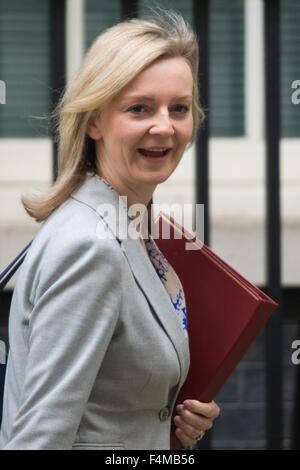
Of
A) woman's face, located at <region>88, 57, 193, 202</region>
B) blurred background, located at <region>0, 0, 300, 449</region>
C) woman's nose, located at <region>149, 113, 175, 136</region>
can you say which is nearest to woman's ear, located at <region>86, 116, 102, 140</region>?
woman's face, located at <region>88, 57, 193, 202</region>

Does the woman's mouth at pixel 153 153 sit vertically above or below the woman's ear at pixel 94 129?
below

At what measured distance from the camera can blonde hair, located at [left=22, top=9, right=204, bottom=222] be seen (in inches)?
53.4

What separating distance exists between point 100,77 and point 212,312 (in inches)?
20.1

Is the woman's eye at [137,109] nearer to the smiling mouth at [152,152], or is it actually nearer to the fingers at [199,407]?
the smiling mouth at [152,152]

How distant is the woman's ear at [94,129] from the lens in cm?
145

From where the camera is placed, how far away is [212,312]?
1525mm

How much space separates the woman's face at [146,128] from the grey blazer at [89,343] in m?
0.05

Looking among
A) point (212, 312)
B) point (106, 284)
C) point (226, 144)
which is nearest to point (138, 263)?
point (106, 284)

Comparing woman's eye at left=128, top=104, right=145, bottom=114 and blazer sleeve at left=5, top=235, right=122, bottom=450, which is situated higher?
woman's eye at left=128, top=104, right=145, bottom=114

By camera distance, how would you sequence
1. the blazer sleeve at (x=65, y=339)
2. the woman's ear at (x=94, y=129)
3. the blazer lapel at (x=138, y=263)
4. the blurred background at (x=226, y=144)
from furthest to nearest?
1. the blurred background at (x=226, y=144)
2. the woman's ear at (x=94, y=129)
3. the blazer lapel at (x=138, y=263)
4. the blazer sleeve at (x=65, y=339)

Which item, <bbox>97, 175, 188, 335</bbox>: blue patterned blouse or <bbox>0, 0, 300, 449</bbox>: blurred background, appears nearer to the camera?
<bbox>97, 175, 188, 335</bbox>: blue patterned blouse

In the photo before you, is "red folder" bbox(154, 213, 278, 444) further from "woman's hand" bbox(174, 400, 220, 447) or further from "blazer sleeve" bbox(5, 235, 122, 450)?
"blazer sleeve" bbox(5, 235, 122, 450)

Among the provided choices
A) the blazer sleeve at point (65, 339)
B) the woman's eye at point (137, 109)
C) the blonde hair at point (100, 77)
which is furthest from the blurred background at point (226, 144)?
the blazer sleeve at point (65, 339)

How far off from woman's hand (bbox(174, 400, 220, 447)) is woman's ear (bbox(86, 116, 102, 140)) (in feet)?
1.80
